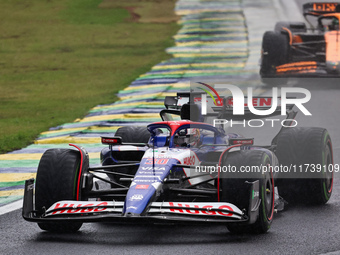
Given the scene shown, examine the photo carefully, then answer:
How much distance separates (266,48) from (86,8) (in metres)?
14.4

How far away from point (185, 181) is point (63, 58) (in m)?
16.3

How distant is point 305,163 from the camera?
29.7 ft

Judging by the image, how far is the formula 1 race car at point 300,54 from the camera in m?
18.4

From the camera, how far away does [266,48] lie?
62.0 ft

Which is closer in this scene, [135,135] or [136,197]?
[136,197]

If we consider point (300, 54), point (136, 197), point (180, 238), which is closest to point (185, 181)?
point (180, 238)

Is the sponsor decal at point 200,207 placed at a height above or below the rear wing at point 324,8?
below

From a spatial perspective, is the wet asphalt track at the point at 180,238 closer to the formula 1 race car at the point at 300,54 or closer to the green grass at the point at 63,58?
the green grass at the point at 63,58

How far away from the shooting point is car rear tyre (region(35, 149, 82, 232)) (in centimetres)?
777

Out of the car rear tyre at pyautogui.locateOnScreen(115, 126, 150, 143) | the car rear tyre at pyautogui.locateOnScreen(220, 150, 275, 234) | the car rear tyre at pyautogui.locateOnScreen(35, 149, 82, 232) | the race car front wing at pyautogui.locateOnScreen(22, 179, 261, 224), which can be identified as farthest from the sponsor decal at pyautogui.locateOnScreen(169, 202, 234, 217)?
the car rear tyre at pyautogui.locateOnScreen(115, 126, 150, 143)

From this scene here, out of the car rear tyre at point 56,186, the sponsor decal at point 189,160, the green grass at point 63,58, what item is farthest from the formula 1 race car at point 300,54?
the car rear tyre at point 56,186

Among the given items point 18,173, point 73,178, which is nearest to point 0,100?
point 18,173

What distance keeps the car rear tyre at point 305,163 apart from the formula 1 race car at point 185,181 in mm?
12

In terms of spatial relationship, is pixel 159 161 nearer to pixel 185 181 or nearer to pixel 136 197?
pixel 185 181
